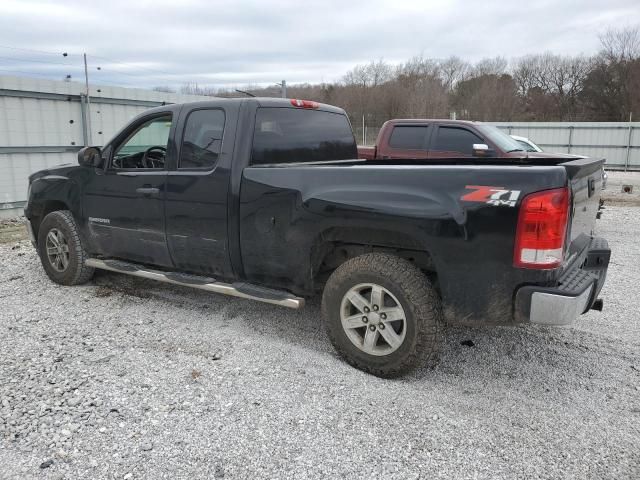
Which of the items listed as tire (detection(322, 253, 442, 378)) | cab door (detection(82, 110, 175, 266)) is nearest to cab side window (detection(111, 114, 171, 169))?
cab door (detection(82, 110, 175, 266))

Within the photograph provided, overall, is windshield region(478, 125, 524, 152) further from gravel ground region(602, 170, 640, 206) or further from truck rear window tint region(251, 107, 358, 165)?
gravel ground region(602, 170, 640, 206)

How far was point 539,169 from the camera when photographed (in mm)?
2945

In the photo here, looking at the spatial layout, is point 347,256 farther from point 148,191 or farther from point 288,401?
point 148,191

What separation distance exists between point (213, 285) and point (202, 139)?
4.00 feet

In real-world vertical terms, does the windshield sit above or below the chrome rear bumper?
above

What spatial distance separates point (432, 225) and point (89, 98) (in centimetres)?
1100

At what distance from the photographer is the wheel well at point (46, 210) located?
5628 millimetres

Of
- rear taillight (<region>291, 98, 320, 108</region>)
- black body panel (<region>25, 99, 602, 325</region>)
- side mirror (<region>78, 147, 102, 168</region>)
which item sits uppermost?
rear taillight (<region>291, 98, 320, 108</region>)

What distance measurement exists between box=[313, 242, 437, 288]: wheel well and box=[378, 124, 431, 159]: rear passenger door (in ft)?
16.5

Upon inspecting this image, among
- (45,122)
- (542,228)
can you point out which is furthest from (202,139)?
(45,122)

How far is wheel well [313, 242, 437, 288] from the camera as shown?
11.9 ft

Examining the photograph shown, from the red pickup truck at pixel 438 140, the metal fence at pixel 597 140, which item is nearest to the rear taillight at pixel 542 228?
the red pickup truck at pixel 438 140

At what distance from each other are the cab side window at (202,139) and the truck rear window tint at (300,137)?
35 cm

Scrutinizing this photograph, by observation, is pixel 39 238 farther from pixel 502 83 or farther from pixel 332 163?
pixel 502 83
